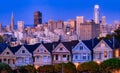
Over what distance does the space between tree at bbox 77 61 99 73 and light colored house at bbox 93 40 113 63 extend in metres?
3.63

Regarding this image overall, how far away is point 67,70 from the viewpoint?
168 feet

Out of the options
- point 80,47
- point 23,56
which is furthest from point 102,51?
point 23,56

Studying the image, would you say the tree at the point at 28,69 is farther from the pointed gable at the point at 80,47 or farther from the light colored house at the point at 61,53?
the pointed gable at the point at 80,47

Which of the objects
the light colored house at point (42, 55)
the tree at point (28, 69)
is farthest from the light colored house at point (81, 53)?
the tree at point (28, 69)

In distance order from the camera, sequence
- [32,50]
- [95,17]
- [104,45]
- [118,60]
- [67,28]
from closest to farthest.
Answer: [118,60]
[104,45]
[32,50]
[67,28]
[95,17]

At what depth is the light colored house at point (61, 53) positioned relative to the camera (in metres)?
56.6

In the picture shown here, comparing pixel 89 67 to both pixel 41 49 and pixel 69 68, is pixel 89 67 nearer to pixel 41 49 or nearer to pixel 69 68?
pixel 69 68

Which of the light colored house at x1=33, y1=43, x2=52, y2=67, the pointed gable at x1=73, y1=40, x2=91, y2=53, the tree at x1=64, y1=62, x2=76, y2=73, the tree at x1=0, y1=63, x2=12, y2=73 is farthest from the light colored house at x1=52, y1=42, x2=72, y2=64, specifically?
the tree at x1=0, y1=63, x2=12, y2=73

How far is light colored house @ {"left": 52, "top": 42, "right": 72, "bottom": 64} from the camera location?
186 feet

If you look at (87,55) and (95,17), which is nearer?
→ (87,55)

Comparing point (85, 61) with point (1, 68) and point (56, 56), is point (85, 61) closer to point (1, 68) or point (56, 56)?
point (56, 56)

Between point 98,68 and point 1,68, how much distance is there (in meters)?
11.1

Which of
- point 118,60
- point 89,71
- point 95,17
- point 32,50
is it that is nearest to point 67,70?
point 89,71

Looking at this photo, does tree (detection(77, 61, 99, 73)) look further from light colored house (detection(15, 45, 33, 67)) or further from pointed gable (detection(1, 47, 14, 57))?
pointed gable (detection(1, 47, 14, 57))
